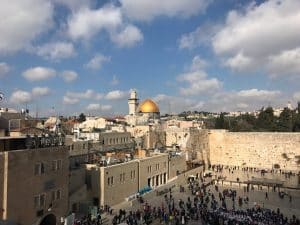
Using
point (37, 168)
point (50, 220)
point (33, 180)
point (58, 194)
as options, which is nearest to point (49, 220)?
point (50, 220)

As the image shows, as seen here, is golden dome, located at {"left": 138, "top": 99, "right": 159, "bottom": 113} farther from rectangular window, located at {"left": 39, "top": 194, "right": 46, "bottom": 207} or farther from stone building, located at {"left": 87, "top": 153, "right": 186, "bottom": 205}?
rectangular window, located at {"left": 39, "top": 194, "right": 46, "bottom": 207}

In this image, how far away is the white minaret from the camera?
2889 inches

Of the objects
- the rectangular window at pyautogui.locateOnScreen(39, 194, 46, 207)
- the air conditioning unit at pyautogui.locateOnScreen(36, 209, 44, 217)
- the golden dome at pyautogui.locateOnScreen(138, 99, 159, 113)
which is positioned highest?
the golden dome at pyautogui.locateOnScreen(138, 99, 159, 113)

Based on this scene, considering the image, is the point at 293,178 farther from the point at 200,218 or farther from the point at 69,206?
the point at 69,206

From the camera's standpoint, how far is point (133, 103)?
73.4 meters

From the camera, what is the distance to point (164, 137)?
52844 millimetres

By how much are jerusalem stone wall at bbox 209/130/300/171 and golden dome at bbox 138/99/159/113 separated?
16.1 metres

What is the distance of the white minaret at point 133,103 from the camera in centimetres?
7338

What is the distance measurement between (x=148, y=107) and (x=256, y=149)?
24108 mm

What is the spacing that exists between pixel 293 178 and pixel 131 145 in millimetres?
19713

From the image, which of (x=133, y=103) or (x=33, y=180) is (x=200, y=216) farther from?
(x=133, y=103)

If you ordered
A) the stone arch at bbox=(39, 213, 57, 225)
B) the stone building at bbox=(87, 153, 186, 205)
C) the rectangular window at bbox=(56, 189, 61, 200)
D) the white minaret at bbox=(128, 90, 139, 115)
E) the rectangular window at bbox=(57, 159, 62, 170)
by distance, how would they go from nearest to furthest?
the stone arch at bbox=(39, 213, 57, 225)
the rectangular window at bbox=(56, 189, 61, 200)
the rectangular window at bbox=(57, 159, 62, 170)
the stone building at bbox=(87, 153, 186, 205)
the white minaret at bbox=(128, 90, 139, 115)

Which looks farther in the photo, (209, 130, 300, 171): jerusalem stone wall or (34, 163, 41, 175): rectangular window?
(209, 130, 300, 171): jerusalem stone wall

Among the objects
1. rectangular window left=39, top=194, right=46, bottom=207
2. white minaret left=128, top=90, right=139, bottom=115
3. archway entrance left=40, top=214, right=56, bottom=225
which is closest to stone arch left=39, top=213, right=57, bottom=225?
archway entrance left=40, top=214, right=56, bottom=225
